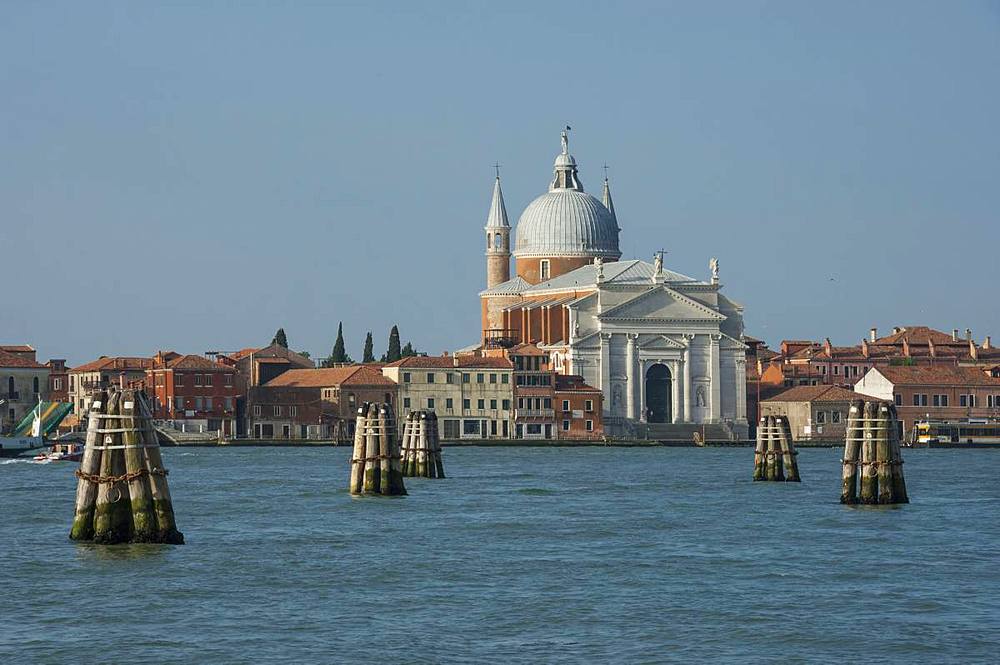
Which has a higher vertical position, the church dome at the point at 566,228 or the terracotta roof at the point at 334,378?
the church dome at the point at 566,228

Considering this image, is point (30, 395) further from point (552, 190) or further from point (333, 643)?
point (333, 643)

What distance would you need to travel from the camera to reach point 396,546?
96.1ft

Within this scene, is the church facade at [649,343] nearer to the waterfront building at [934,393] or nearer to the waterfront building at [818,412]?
the waterfront building at [818,412]

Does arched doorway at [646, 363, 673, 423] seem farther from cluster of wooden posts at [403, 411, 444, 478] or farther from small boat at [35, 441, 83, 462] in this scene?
cluster of wooden posts at [403, 411, 444, 478]

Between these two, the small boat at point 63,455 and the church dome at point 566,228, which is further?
the church dome at point 566,228

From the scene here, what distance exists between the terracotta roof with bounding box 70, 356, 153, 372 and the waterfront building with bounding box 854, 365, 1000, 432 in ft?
94.4

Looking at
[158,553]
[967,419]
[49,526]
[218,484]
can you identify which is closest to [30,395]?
[967,419]

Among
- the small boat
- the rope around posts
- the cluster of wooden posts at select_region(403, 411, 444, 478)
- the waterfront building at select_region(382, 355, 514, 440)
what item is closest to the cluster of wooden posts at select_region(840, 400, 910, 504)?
the rope around posts

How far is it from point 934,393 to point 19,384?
117 feet

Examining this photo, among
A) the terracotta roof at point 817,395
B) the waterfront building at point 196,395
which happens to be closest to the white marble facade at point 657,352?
the terracotta roof at point 817,395

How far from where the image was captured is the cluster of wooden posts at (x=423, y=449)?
48.9 meters

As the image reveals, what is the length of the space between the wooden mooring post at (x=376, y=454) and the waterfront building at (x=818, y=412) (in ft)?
154

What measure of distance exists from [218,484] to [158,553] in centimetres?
2118

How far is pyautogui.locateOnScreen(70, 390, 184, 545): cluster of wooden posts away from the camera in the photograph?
2369 centimetres
